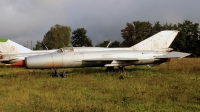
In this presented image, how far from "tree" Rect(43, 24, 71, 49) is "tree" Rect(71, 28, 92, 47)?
6.15 meters

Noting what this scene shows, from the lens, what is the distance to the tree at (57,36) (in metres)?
75.2

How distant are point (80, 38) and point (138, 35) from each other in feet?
81.1

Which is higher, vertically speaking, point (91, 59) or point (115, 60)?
point (91, 59)

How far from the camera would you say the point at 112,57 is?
14.2m

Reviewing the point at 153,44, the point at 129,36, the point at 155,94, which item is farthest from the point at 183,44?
the point at 155,94

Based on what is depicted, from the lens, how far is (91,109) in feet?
18.9

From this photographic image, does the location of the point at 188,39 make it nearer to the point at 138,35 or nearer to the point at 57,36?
the point at 138,35

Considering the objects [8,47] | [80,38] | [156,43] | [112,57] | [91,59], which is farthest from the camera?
[80,38]

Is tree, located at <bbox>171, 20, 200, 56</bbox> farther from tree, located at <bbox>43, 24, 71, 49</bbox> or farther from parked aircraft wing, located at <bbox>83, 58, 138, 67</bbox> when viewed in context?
parked aircraft wing, located at <bbox>83, 58, 138, 67</bbox>

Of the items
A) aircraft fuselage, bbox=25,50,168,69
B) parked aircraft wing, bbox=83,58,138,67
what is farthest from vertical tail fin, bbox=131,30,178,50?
parked aircraft wing, bbox=83,58,138,67

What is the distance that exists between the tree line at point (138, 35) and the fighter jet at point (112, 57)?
44.7 m

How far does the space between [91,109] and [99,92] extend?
242 cm

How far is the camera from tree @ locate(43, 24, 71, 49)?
7525 cm

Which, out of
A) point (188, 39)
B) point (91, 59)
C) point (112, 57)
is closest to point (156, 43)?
point (112, 57)
